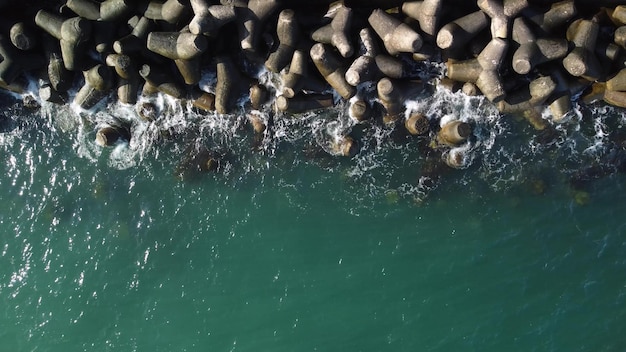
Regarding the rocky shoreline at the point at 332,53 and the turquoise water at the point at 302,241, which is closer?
the rocky shoreline at the point at 332,53

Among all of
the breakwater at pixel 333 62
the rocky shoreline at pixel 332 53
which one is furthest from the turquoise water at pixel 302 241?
the rocky shoreline at pixel 332 53

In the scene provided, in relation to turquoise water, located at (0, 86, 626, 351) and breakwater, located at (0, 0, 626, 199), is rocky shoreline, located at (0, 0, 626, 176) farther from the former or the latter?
turquoise water, located at (0, 86, 626, 351)

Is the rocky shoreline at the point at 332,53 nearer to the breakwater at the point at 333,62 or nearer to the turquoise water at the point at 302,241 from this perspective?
the breakwater at the point at 333,62

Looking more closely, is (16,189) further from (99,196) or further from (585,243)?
(585,243)

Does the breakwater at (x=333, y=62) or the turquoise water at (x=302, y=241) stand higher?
the breakwater at (x=333, y=62)

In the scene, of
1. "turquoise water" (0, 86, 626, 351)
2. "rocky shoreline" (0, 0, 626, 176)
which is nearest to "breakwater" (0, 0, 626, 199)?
"rocky shoreline" (0, 0, 626, 176)
